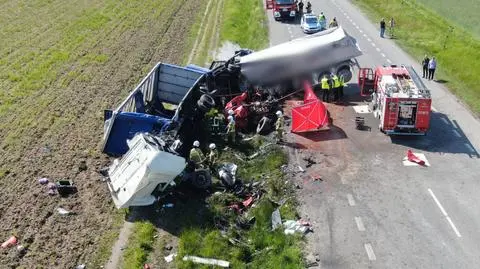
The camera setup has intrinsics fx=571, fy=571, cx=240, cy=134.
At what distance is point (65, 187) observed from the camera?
1770 cm

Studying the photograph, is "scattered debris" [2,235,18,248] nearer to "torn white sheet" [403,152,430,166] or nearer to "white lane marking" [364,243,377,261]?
"white lane marking" [364,243,377,261]

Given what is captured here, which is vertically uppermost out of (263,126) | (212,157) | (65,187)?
(212,157)

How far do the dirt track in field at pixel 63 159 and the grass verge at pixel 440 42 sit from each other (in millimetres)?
14778

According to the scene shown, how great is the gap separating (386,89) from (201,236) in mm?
10423

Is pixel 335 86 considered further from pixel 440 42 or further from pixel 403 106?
pixel 440 42

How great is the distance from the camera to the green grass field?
1637 inches

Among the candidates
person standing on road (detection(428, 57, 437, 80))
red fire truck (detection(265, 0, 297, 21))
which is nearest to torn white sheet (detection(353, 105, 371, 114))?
person standing on road (detection(428, 57, 437, 80))

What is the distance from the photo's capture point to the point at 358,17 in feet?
146

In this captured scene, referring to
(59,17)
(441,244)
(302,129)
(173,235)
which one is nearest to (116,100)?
(302,129)

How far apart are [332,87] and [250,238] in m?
11.6

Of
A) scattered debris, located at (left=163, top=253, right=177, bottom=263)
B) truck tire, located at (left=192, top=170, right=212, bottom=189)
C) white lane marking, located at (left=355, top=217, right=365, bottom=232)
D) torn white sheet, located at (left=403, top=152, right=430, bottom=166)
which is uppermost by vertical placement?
truck tire, located at (left=192, top=170, right=212, bottom=189)

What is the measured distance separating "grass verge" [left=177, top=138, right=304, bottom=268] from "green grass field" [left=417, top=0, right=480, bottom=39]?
26723 mm

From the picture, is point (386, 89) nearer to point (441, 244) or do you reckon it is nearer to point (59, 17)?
point (441, 244)

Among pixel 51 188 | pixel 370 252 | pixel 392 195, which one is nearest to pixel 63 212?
pixel 51 188
